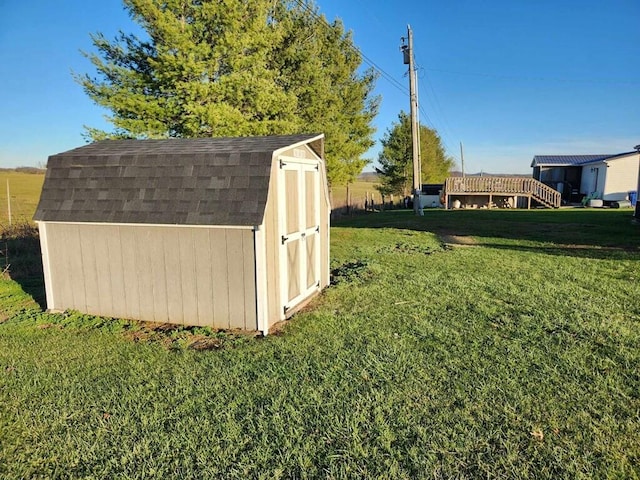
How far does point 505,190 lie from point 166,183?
24.9 metres

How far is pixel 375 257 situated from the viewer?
10.3 meters

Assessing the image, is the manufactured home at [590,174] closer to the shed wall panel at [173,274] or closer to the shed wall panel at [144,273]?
the shed wall panel at [173,274]

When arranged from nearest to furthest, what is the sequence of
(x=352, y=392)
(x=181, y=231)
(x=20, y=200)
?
(x=352, y=392) → (x=181, y=231) → (x=20, y=200)

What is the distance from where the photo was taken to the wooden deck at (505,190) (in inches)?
1019

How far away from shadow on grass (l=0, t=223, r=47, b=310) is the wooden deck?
22.6m

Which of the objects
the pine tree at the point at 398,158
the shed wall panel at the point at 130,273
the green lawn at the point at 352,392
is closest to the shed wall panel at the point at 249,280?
the green lawn at the point at 352,392

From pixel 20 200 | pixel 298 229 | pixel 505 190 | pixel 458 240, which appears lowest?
pixel 458 240

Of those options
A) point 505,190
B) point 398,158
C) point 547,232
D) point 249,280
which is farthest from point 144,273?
point 398,158

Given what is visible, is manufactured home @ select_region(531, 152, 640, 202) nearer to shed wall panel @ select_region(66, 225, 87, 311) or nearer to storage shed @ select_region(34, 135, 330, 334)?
storage shed @ select_region(34, 135, 330, 334)

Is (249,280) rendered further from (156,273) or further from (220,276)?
(156,273)

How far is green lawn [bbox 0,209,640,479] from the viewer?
2.80 metres

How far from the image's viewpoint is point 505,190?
26.2 metres

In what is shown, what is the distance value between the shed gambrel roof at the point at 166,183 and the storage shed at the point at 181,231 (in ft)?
0.05

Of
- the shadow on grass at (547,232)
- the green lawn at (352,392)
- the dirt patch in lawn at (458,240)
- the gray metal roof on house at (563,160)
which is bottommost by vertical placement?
the green lawn at (352,392)
